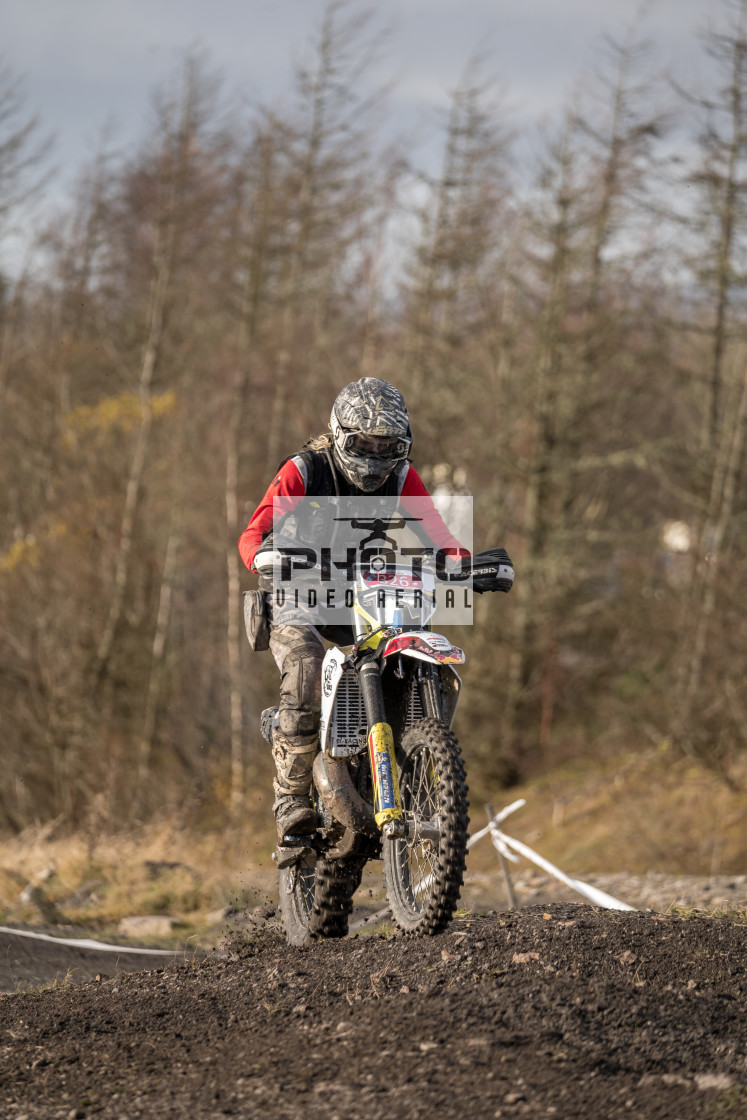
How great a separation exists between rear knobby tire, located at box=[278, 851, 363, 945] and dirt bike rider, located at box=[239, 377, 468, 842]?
300 millimetres

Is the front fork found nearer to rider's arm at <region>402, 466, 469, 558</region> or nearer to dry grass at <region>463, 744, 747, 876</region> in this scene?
rider's arm at <region>402, 466, 469, 558</region>

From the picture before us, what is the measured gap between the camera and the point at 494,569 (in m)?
5.16

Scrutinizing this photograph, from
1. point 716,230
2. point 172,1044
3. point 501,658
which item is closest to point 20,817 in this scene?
point 501,658

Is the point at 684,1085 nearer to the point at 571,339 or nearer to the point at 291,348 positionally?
the point at 571,339

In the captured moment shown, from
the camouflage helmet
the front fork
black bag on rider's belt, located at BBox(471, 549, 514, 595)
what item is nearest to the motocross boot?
the front fork

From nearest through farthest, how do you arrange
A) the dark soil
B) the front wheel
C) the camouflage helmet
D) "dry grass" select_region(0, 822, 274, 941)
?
the dark soil
the front wheel
the camouflage helmet
"dry grass" select_region(0, 822, 274, 941)

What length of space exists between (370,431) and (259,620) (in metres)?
1.14

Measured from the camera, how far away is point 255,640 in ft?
18.2

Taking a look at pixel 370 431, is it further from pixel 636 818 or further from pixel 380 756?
pixel 636 818

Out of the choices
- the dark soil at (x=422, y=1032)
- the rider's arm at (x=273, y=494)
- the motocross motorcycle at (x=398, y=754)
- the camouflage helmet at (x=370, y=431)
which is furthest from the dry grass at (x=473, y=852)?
the camouflage helmet at (x=370, y=431)

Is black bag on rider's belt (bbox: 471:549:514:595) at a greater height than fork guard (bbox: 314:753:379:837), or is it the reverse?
black bag on rider's belt (bbox: 471:549:514:595)

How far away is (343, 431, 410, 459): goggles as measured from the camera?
5.20m

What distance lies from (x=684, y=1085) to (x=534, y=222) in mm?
20242

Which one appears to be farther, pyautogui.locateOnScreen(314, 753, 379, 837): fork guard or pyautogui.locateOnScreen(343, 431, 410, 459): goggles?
pyautogui.locateOnScreen(343, 431, 410, 459): goggles
